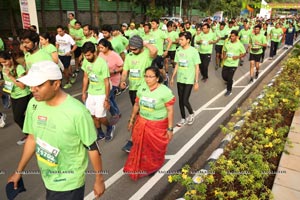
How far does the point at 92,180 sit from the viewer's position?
14.3 feet

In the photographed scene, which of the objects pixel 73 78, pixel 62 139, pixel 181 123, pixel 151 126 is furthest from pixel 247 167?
pixel 73 78

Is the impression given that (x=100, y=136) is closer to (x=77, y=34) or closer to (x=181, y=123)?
(x=181, y=123)

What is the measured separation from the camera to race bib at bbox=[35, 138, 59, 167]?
8.19 feet

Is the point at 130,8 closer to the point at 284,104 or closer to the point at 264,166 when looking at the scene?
the point at 284,104

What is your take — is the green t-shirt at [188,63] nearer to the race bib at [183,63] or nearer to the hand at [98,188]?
the race bib at [183,63]

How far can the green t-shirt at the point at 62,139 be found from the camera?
2393mm

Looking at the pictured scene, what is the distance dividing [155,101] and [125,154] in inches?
58.1

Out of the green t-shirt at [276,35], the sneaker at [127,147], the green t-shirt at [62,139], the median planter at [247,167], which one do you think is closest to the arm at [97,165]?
the green t-shirt at [62,139]

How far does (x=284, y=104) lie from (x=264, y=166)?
310 centimetres

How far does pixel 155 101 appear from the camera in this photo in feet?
13.6

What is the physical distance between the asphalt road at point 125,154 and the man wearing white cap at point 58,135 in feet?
4.96

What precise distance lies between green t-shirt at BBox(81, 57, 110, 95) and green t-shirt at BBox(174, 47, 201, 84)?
1.81m

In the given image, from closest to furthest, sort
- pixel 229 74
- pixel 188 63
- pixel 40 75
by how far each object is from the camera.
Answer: pixel 40 75 < pixel 188 63 < pixel 229 74

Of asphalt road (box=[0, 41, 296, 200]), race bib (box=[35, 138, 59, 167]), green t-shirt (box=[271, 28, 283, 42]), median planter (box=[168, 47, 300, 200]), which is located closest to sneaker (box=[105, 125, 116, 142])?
asphalt road (box=[0, 41, 296, 200])
